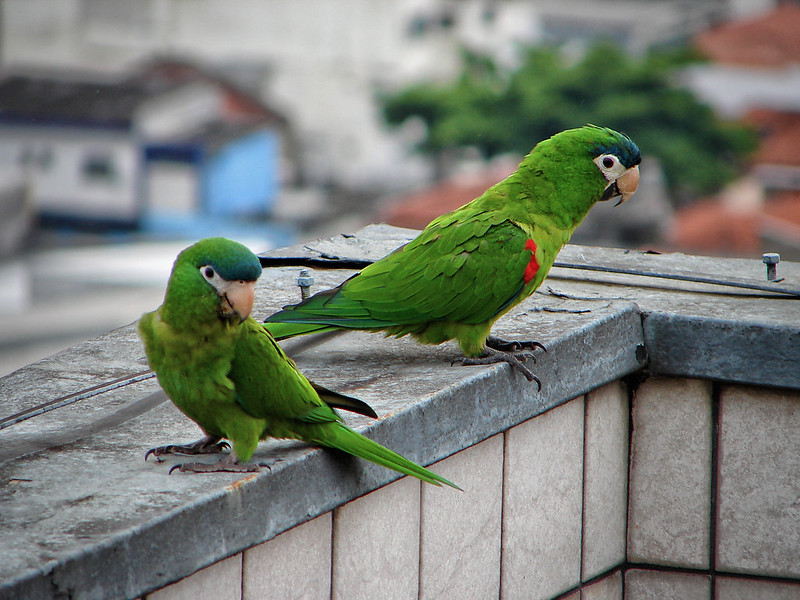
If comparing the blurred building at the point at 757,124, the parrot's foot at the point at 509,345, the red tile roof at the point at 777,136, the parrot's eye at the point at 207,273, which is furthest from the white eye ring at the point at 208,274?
the red tile roof at the point at 777,136

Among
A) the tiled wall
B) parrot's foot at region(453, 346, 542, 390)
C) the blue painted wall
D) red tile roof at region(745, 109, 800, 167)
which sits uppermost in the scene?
red tile roof at region(745, 109, 800, 167)

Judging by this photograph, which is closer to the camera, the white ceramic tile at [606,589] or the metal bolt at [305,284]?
the white ceramic tile at [606,589]

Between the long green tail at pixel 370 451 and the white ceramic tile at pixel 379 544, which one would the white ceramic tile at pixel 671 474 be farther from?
the long green tail at pixel 370 451

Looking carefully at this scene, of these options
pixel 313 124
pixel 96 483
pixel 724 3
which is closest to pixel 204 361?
pixel 96 483

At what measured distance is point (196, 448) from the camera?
1.55 meters

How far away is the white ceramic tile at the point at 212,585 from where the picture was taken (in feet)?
4.13

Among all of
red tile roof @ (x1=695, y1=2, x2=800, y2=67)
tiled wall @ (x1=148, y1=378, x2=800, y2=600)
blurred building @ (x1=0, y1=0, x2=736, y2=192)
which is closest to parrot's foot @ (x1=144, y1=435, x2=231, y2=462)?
tiled wall @ (x1=148, y1=378, x2=800, y2=600)

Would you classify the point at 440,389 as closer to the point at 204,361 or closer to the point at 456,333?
the point at 204,361

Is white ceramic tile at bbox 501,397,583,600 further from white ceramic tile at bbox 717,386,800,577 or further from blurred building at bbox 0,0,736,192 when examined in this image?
blurred building at bbox 0,0,736,192

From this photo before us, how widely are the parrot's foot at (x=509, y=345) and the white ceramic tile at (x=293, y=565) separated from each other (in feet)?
2.06

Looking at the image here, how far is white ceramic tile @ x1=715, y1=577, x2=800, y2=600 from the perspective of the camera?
2000mm

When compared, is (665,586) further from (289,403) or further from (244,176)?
(244,176)

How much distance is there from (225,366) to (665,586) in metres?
1.05

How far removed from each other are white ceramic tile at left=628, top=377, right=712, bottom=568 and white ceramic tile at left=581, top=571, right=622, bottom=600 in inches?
2.3
